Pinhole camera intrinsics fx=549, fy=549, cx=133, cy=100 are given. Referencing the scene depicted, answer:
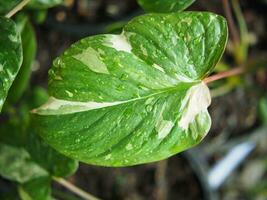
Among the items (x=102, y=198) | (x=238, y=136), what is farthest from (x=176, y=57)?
(x=238, y=136)

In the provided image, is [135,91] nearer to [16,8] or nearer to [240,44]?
[16,8]

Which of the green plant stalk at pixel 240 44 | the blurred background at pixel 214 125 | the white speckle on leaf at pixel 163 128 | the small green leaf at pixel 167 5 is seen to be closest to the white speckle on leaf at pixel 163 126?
the white speckle on leaf at pixel 163 128

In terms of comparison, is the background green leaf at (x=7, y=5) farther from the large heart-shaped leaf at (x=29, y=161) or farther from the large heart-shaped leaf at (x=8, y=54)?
the large heart-shaped leaf at (x=29, y=161)

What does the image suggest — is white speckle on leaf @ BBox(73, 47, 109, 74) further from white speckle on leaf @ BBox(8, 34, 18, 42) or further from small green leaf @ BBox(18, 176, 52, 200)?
small green leaf @ BBox(18, 176, 52, 200)

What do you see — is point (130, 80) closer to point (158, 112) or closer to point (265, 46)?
point (158, 112)

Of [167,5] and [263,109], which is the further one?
[263,109]

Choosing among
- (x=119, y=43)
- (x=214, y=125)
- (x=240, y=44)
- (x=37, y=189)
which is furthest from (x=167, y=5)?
(x=214, y=125)
